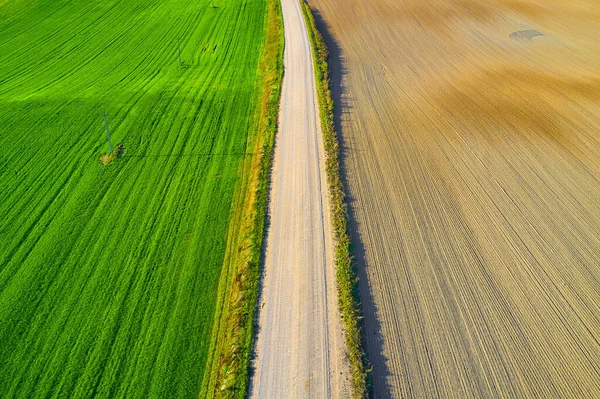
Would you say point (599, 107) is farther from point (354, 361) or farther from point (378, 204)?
point (354, 361)

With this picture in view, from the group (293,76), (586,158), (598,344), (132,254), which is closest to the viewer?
(598,344)

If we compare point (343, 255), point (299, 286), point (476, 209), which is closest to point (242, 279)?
point (299, 286)

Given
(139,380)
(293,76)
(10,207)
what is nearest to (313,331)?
(139,380)

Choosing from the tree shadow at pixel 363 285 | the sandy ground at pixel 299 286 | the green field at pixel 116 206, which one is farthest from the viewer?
the green field at pixel 116 206

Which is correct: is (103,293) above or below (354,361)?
above

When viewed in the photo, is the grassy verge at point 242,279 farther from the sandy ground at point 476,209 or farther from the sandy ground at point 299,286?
the sandy ground at point 476,209

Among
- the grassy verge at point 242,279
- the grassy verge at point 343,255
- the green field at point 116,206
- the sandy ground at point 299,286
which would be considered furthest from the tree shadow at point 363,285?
the green field at point 116,206
